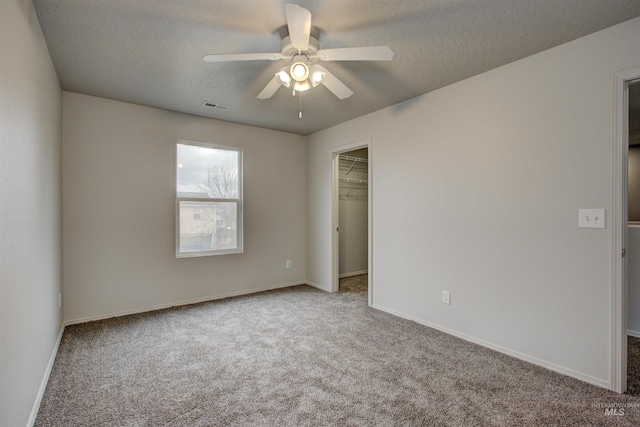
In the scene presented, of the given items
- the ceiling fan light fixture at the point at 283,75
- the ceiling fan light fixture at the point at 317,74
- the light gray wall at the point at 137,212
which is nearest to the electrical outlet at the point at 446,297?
the ceiling fan light fixture at the point at 317,74

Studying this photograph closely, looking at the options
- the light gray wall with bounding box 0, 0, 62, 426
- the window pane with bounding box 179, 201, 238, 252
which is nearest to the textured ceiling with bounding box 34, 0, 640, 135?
the light gray wall with bounding box 0, 0, 62, 426

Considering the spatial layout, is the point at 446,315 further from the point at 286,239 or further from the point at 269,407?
the point at 286,239

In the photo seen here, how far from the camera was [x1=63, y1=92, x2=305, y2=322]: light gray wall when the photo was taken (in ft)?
10.9

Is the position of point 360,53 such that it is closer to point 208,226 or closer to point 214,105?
point 214,105

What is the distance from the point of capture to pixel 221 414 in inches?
73.5

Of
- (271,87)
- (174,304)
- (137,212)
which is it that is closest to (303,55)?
(271,87)

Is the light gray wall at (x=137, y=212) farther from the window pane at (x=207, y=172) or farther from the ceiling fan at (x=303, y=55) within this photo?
the ceiling fan at (x=303, y=55)

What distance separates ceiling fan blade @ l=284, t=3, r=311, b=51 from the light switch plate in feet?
7.41

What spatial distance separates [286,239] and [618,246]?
3793 mm

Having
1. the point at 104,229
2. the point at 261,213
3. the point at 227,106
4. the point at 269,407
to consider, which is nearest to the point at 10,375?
the point at 269,407

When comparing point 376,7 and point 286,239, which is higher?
point 376,7

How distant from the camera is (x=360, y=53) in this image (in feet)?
6.41

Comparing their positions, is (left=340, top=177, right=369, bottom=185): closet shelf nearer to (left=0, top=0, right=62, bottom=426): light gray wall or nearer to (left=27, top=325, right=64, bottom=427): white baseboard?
(left=0, top=0, right=62, bottom=426): light gray wall

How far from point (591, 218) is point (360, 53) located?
1.97 m
